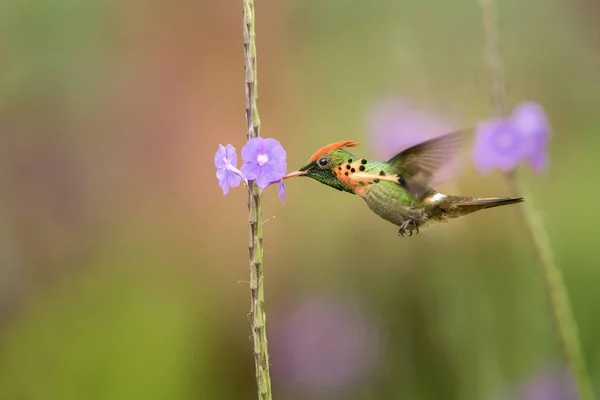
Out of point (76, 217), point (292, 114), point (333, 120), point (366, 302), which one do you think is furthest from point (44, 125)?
point (366, 302)

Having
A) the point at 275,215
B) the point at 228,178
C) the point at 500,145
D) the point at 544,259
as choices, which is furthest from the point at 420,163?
the point at 275,215

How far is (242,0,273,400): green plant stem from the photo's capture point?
122 cm

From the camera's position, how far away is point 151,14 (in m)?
5.46

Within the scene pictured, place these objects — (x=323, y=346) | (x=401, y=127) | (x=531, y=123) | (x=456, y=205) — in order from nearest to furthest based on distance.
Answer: (x=456, y=205) → (x=531, y=123) → (x=323, y=346) → (x=401, y=127)

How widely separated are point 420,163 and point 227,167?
0.49 m

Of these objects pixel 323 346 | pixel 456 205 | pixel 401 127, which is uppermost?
pixel 401 127

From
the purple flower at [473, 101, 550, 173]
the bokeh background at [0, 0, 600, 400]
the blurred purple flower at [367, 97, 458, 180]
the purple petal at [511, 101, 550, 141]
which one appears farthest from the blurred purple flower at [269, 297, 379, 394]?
the purple petal at [511, 101, 550, 141]

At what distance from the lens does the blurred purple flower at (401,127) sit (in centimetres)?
363

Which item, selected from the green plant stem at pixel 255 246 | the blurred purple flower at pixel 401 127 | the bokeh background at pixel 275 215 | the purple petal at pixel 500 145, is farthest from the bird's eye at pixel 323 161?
the blurred purple flower at pixel 401 127

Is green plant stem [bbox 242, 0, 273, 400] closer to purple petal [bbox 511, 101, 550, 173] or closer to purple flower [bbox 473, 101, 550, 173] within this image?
purple flower [bbox 473, 101, 550, 173]

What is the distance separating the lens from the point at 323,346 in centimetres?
346

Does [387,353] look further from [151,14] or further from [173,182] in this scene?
[151,14]

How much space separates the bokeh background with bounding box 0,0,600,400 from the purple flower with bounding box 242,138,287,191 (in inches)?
31.6

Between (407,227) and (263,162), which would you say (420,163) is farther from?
(263,162)
